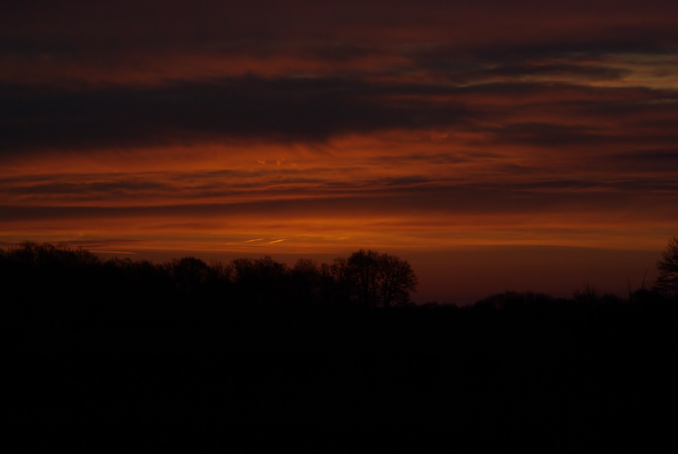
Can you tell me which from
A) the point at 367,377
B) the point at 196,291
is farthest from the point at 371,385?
the point at 196,291

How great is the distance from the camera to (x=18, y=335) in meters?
31.2

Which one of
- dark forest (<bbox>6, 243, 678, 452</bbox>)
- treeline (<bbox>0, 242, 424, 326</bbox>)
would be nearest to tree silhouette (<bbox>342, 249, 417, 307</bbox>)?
treeline (<bbox>0, 242, 424, 326</bbox>)

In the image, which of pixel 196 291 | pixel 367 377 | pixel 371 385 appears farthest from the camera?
pixel 196 291

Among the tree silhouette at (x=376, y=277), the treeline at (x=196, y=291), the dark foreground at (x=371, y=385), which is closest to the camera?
the dark foreground at (x=371, y=385)

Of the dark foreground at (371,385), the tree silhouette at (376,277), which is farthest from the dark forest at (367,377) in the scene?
the tree silhouette at (376,277)

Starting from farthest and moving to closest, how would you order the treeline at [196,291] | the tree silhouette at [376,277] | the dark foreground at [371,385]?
the tree silhouette at [376,277]
the treeline at [196,291]
the dark foreground at [371,385]

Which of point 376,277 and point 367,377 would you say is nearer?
point 367,377

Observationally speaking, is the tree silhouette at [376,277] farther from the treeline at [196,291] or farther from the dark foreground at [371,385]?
the dark foreground at [371,385]

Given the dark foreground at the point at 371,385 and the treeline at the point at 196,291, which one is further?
the treeline at the point at 196,291

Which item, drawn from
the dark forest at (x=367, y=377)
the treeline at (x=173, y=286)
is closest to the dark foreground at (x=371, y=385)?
the dark forest at (x=367, y=377)

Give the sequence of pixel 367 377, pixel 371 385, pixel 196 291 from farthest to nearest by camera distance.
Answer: pixel 196 291
pixel 367 377
pixel 371 385

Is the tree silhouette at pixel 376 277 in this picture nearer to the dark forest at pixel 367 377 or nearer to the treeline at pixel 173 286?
the treeline at pixel 173 286

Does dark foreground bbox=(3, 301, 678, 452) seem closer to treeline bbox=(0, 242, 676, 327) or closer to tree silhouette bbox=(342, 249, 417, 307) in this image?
treeline bbox=(0, 242, 676, 327)

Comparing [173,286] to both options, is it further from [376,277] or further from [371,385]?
[371,385]
